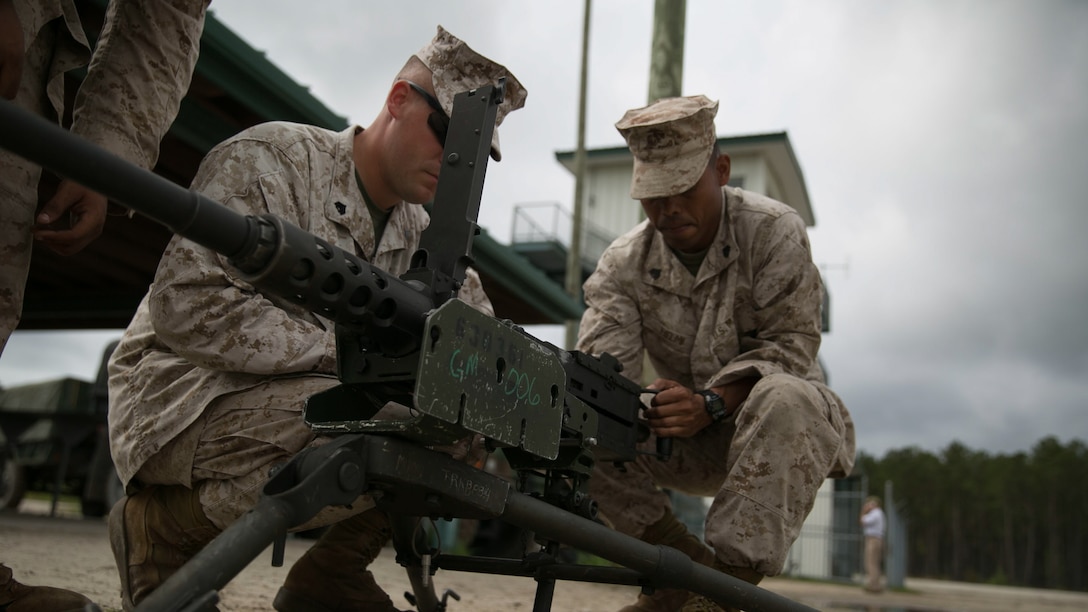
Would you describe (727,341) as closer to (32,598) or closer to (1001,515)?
(32,598)

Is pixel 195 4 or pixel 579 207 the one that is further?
pixel 579 207

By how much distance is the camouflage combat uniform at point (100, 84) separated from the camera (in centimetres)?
188

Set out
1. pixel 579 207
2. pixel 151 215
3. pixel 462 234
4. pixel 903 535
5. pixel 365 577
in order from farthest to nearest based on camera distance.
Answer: pixel 903 535, pixel 579 207, pixel 365 577, pixel 462 234, pixel 151 215

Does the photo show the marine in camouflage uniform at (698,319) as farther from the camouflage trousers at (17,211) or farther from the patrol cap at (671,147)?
the camouflage trousers at (17,211)

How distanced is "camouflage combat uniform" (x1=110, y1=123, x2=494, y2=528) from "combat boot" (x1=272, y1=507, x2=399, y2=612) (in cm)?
59

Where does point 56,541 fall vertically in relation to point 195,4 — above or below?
below

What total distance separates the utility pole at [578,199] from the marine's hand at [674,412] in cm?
723

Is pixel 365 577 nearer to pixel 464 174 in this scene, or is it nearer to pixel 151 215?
pixel 464 174

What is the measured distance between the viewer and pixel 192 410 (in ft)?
6.66

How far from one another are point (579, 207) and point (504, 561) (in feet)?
34.5

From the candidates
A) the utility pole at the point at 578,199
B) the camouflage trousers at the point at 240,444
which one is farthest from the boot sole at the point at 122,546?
the utility pole at the point at 578,199

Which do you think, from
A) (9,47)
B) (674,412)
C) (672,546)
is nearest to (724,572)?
(674,412)

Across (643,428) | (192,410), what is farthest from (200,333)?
(643,428)

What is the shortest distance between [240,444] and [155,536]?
12.6 inches
